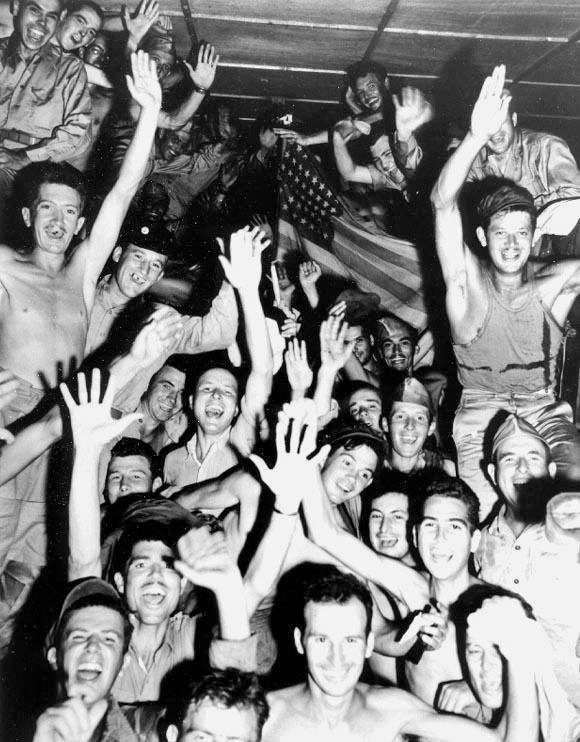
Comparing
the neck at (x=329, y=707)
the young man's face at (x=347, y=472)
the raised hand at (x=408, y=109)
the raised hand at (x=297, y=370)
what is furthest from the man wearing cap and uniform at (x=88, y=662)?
the raised hand at (x=408, y=109)

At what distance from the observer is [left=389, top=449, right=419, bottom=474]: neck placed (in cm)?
448

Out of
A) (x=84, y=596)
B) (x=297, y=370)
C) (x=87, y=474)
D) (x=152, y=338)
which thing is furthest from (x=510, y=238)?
(x=84, y=596)

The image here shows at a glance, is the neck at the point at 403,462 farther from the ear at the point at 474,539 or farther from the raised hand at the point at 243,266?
the raised hand at the point at 243,266

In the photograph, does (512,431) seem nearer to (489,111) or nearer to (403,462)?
(403,462)

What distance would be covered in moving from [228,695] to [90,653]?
2.01 feet

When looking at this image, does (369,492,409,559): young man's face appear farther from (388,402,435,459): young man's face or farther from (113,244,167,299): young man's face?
(113,244,167,299): young man's face

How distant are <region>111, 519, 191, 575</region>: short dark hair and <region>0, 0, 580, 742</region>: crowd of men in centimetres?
2

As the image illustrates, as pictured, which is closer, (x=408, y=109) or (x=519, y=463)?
(x=519, y=463)

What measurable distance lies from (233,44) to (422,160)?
6.20 feet

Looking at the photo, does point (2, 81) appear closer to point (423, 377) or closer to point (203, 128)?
point (203, 128)

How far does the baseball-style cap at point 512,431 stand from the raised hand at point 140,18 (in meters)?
4.07

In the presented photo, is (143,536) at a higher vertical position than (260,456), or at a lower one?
lower

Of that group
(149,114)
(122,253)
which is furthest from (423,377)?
(149,114)

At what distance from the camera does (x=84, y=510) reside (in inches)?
118
